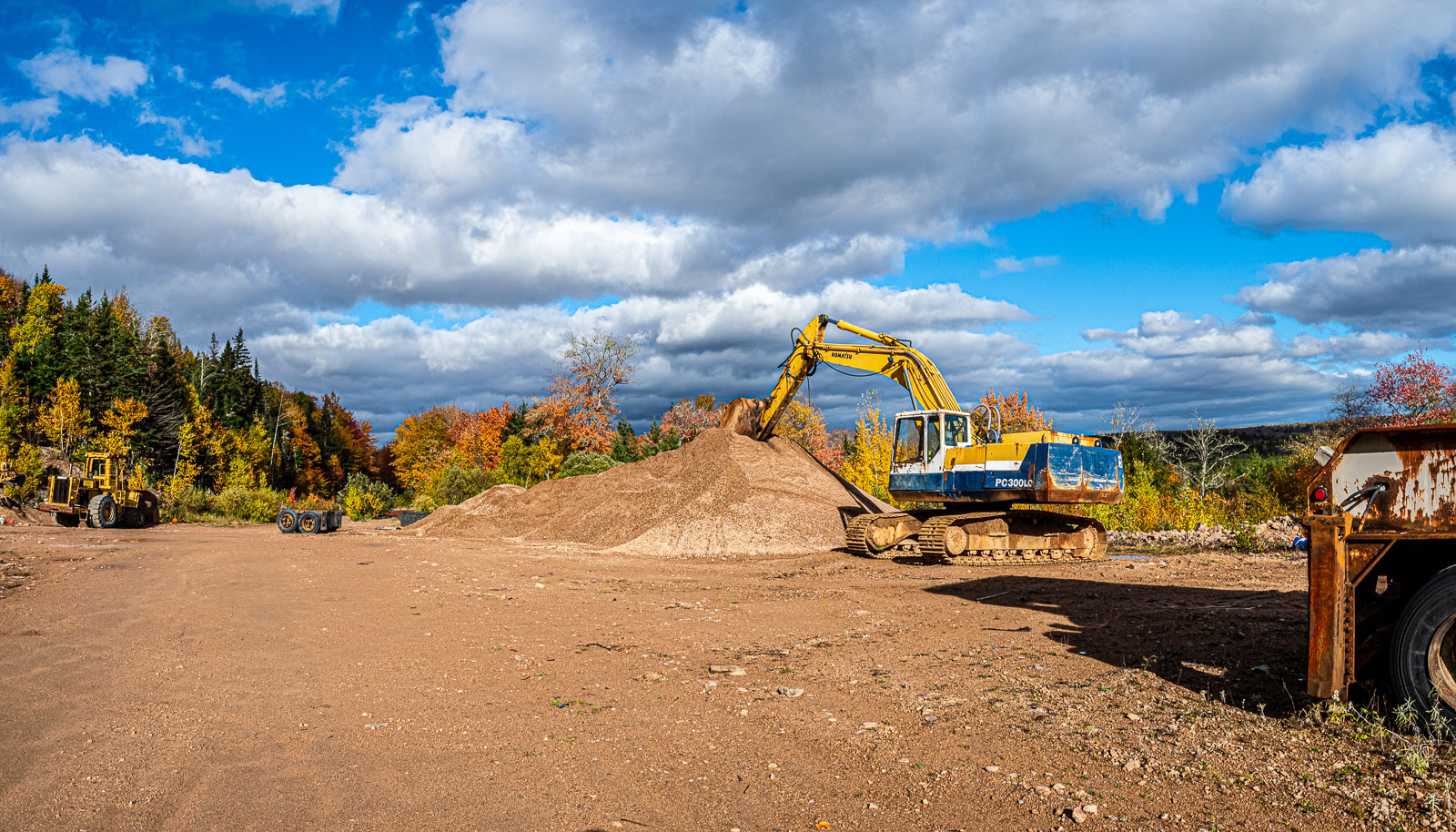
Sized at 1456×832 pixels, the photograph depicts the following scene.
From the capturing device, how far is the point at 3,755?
5.38 m

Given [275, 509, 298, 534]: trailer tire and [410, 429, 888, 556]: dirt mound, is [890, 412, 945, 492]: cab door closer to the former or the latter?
[410, 429, 888, 556]: dirt mound

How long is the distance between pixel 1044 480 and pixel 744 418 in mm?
12187

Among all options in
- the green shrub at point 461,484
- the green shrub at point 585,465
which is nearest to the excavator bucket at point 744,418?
the green shrub at point 585,465

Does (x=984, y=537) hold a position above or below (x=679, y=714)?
above

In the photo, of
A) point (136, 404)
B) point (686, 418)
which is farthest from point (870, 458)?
point (136, 404)

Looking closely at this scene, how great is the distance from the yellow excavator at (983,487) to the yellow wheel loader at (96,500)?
88.5 ft

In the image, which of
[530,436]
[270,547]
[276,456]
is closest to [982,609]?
[270,547]

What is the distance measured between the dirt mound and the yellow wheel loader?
36.8ft

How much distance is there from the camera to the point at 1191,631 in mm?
8266

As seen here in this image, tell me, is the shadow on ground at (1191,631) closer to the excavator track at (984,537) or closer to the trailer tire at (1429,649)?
the trailer tire at (1429,649)

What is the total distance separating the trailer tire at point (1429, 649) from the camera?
4.83 metres

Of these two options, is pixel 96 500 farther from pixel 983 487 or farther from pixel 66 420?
pixel 983 487

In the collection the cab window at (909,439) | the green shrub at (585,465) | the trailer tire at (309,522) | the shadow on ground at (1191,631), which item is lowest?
the trailer tire at (309,522)

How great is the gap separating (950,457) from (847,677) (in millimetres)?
11685
